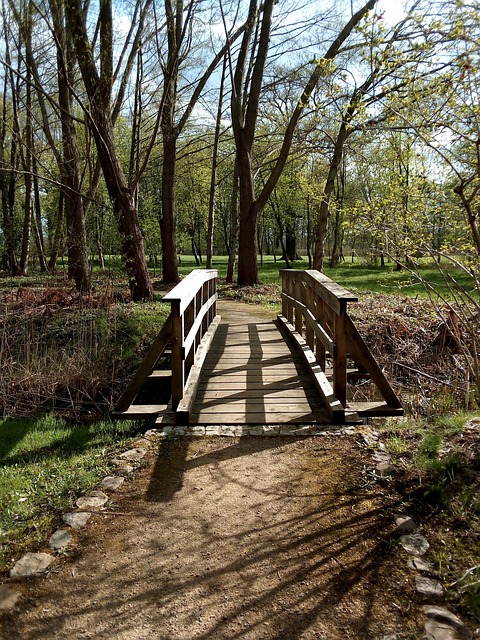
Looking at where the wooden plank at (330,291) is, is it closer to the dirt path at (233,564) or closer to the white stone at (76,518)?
the dirt path at (233,564)

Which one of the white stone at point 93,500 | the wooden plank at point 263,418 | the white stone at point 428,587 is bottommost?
the white stone at point 93,500

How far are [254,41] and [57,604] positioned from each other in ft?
55.0

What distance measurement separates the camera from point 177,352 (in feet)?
15.8

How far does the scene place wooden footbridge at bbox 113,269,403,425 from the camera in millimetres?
4793

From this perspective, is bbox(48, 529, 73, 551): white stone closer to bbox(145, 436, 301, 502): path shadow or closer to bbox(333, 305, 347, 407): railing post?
bbox(145, 436, 301, 502): path shadow

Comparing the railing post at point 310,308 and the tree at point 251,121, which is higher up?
the tree at point 251,121

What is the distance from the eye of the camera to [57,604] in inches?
95.0

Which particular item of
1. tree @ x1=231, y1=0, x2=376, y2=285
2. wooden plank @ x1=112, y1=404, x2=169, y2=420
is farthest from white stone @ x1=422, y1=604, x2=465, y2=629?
tree @ x1=231, y1=0, x2=376, y2=285

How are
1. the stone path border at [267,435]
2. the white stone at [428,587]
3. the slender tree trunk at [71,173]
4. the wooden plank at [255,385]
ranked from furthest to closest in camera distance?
the slender tree trunk at [71,173] → the wooden plank at [255,385] → the white stone at [428,587] → the stone path border at [267,435]

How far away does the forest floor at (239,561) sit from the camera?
2.26 meters

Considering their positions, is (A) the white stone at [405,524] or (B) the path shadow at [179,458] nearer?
(A) the white stone at [405,524]

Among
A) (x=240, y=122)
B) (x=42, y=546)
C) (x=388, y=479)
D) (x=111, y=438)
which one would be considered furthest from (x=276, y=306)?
(x=42, y=546)

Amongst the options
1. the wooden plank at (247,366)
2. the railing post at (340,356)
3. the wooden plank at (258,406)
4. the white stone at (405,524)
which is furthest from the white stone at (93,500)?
the wooden plank at (247,366)

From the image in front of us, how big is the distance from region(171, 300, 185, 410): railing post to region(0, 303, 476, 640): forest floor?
105 cm
